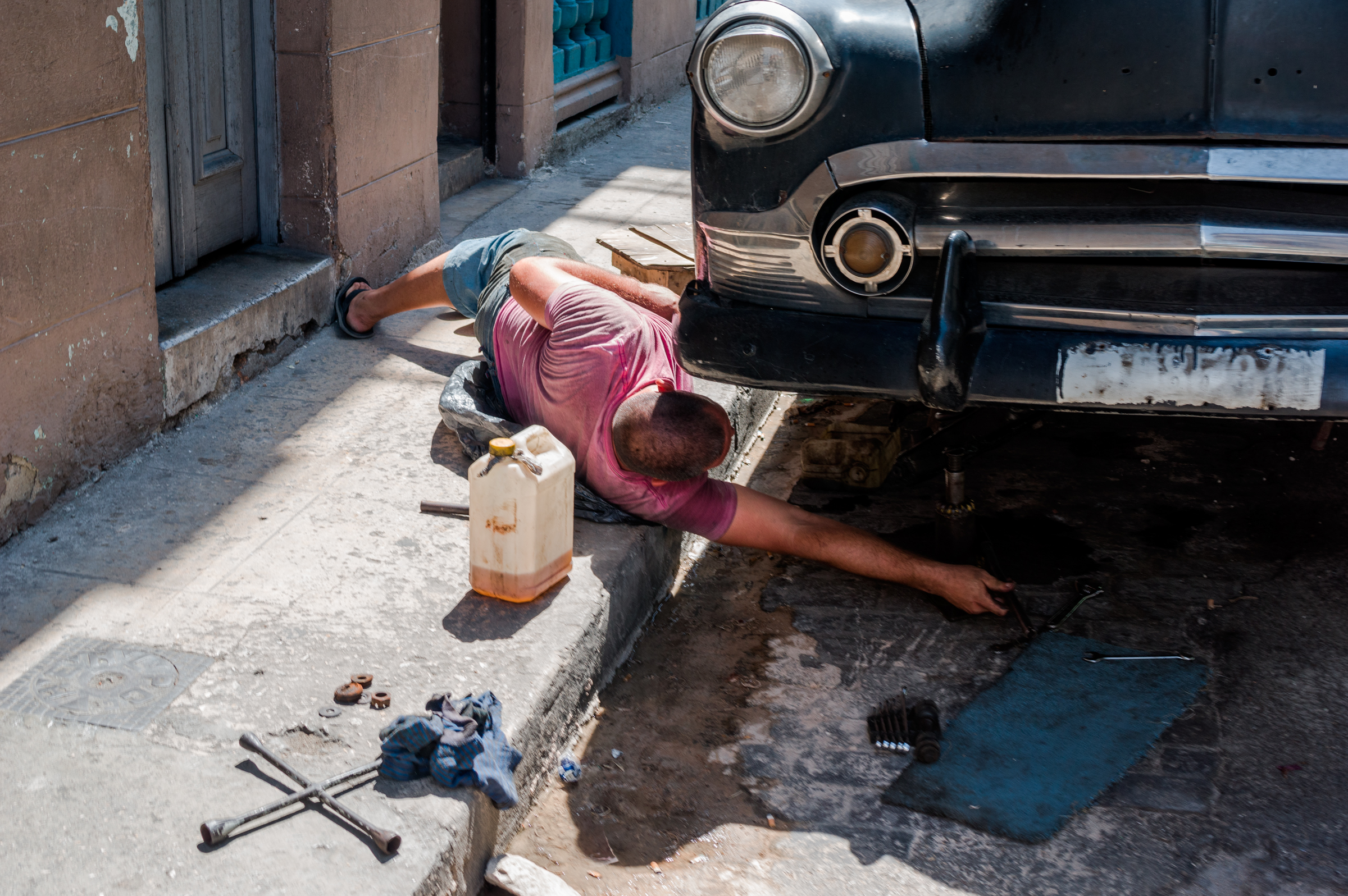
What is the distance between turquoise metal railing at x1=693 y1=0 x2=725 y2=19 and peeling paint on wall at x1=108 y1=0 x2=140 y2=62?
24.8 feet

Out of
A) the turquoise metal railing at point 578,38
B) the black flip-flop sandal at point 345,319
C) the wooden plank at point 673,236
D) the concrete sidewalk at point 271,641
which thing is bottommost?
the concrete sidewalk at point 271,641

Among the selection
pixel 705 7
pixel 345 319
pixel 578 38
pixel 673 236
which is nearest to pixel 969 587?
pixel 673 236

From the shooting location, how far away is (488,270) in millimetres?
4078

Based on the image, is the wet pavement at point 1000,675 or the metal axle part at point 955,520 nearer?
the wet pavement at point 1000,675

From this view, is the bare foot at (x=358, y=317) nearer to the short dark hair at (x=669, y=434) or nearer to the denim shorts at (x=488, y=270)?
the denim shorts at (x=488, y=270)

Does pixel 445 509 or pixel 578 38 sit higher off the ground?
pixel 578 38

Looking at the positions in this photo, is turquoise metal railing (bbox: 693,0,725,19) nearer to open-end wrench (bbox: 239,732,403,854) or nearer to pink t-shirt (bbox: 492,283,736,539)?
pink t-shirt (bbox: 492,283,736,539)

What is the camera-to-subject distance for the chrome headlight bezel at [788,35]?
8.71 ft

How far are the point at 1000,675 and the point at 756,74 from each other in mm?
1456

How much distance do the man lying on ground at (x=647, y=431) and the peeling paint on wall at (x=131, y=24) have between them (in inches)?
43.7

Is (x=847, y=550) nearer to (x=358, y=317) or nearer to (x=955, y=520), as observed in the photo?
(x=955, y=520)

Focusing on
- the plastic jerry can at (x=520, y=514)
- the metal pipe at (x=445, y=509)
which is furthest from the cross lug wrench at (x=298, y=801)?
the metal pipe at (x=445, y=509)

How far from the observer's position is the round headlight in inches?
105

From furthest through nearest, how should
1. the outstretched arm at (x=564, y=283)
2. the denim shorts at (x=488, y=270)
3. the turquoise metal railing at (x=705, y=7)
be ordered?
the turquoise metal railing at (x=705, y=7)
the denim shorts at (x=488, y=270)
the outstretched arm at (x=564, y=283)
